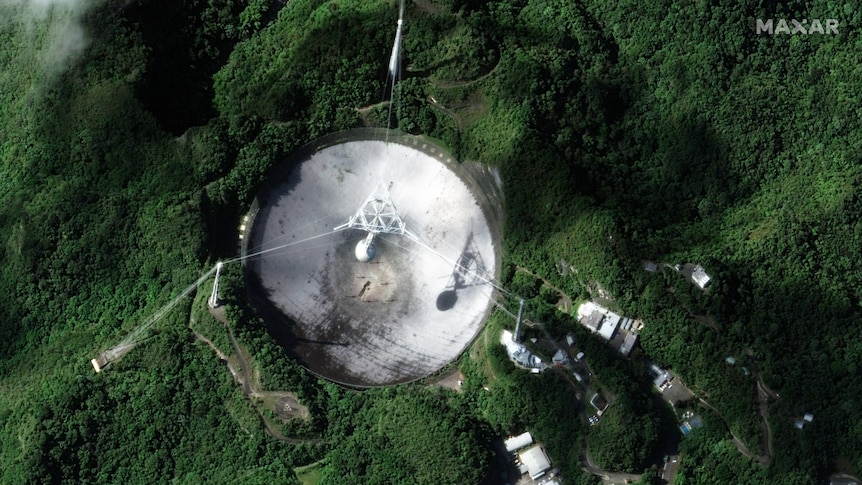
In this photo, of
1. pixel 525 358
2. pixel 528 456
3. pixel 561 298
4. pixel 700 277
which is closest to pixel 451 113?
pixel 561 298

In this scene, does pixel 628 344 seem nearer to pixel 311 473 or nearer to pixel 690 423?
pixel 690 423

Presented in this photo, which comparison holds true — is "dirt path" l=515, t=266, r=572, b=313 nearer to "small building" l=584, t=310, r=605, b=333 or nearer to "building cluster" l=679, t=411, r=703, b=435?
"small building" l=584, t=310, r=605, b=333

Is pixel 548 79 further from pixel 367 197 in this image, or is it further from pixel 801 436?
pixel 801 436

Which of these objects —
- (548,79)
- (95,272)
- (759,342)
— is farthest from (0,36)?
(759,342)

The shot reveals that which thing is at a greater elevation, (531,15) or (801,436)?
(531,15)

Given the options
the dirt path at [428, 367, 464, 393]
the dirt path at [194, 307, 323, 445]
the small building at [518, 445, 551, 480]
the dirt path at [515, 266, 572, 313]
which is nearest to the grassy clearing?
the dirt path at [194, 307, 323, 445]
